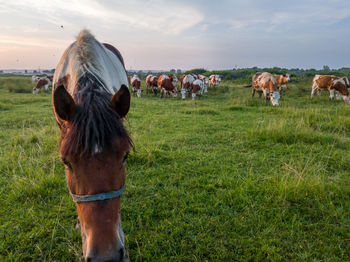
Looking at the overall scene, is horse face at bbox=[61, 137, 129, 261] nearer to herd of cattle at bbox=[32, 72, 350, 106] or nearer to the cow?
herd of cattle at bbox=[32, 72, 350, 106]

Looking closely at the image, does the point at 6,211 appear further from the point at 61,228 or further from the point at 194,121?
the point at 194,121

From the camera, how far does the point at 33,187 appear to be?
3.22 meters

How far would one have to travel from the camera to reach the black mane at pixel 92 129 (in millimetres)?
1464

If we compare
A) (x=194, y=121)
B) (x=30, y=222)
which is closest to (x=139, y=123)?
(x=194, y=121)

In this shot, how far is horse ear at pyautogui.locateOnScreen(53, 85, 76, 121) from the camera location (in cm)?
146

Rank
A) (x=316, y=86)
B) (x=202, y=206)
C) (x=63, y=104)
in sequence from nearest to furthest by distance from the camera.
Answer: (x=63, y=104) → (x=202, y=206) → (x=316, y=86)

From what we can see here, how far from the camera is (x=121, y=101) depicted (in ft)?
5.42

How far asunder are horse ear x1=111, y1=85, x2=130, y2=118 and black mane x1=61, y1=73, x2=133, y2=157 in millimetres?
53

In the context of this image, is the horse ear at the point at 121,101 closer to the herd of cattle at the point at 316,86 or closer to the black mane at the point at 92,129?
the black mane at the point at 92,129

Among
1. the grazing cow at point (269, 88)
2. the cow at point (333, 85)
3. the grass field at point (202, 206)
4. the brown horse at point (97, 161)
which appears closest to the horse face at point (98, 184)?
the brown horse at point (97, 161)

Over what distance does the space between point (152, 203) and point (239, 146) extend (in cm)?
296

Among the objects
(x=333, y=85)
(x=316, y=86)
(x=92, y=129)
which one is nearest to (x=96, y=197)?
(x=92, y=129)

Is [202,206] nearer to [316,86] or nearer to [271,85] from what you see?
[271,85]

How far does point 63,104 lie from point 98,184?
0.63 meters
